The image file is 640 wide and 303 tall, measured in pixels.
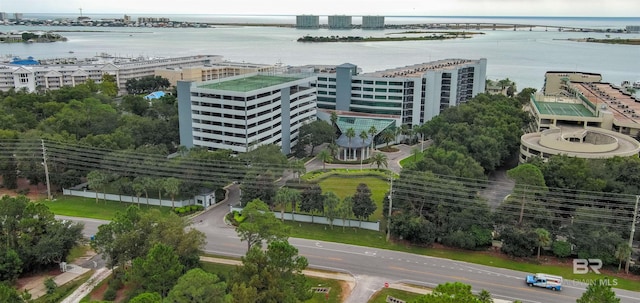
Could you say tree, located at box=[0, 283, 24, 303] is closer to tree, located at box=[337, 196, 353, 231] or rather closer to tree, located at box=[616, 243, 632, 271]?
tree, located at box=[337, 196, 353, 231]

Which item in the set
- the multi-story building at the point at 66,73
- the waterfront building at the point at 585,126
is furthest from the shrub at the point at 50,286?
the multi-story building at the point at 66,73

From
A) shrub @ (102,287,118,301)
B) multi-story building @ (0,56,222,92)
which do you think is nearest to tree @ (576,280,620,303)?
shrub @ (102,287,118,301)

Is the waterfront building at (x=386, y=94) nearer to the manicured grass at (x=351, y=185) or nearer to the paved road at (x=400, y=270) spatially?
the manicured grass at (x=351, y=185)

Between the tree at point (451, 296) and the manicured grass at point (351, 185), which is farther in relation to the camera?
the manicured grass at point (351, 185)

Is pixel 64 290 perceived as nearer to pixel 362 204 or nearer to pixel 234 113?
pixel 362 204

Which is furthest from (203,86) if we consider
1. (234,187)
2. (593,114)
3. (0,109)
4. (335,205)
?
(593,114)

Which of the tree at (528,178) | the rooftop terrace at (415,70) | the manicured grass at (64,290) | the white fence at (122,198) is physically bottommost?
the manicured grass at (64,290)
